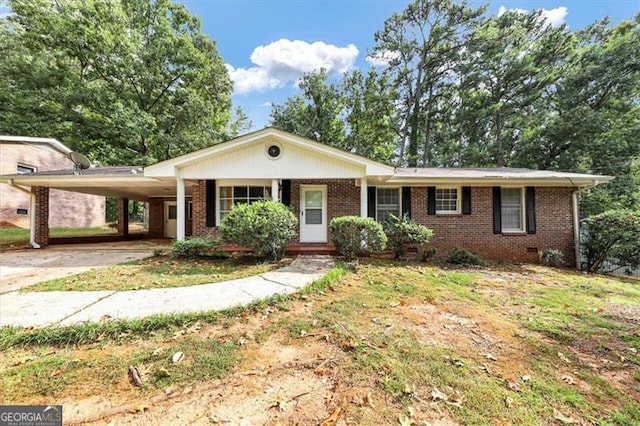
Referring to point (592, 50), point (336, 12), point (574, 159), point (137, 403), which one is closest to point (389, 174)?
point (137, 403)

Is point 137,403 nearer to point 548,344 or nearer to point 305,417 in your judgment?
point 305,417

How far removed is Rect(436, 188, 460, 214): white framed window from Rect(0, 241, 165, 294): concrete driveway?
9122 mm

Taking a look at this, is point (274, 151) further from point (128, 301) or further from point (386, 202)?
point (128, 301)

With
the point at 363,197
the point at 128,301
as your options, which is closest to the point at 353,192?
the point at 363,197

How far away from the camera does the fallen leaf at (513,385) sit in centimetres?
229

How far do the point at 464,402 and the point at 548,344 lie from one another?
173cm

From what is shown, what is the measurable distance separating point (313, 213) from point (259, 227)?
297cm

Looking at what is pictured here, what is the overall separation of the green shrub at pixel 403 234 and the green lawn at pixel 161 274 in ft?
9.86

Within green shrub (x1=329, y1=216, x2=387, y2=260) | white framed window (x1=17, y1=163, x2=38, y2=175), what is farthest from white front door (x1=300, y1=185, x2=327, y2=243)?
white framed window (x1=17, y1=163, x2=38, y2=175)

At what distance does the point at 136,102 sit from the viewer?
1744cm

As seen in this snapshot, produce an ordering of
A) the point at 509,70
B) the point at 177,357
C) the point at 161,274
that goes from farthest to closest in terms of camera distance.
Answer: the point at 509,70
the point at 161,274
the point at 177,357

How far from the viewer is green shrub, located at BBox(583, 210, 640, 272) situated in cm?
717

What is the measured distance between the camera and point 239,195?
9383 millimetres

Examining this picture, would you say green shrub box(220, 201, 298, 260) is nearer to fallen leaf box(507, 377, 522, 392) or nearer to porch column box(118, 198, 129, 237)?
fallen leaf box(507, 377, 522, 392)
